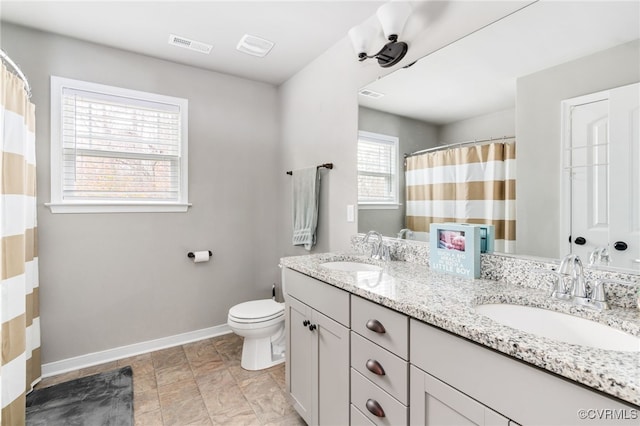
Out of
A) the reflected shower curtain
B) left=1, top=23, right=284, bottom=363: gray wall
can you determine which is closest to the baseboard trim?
left=1, top=23, right=284, bottom=363: gray wall

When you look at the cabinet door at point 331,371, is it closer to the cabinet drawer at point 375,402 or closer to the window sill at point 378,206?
the cabinet drawer at point 375,402

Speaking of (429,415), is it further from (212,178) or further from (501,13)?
(212,178)

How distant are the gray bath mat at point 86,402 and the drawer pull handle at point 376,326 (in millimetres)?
1603

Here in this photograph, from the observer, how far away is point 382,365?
114 cm

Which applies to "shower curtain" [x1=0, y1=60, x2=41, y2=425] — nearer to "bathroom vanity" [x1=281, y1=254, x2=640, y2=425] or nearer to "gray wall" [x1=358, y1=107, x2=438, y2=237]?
"bathroom vanity" [x1=281, y1=254, x2=640, y2=425]

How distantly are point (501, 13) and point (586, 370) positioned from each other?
57.5 inches

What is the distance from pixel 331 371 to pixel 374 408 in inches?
12.4

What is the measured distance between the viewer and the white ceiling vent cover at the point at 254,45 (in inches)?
91.4

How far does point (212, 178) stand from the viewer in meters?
2.89

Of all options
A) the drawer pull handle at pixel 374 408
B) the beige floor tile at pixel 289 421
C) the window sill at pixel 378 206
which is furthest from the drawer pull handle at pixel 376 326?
the beige floor tile at pixel 289 421

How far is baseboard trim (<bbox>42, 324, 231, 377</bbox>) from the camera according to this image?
2.29 m

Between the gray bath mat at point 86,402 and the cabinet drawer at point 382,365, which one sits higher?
the cabinet drawer at point 382,365

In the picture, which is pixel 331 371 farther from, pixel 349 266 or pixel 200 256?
pixel 200 256

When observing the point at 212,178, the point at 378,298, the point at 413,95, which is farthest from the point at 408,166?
the point at 212,178
